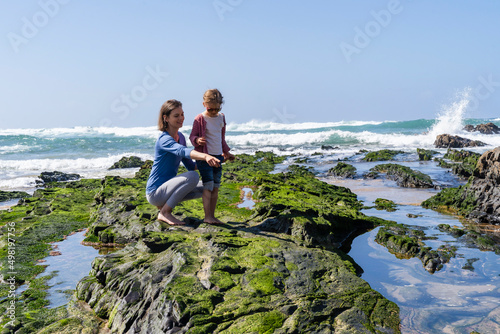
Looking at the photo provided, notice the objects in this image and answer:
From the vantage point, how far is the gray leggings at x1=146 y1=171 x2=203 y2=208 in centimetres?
456

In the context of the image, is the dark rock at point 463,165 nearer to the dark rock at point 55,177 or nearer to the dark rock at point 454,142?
the dark rock at point 454,142

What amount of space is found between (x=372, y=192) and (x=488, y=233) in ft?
14.3

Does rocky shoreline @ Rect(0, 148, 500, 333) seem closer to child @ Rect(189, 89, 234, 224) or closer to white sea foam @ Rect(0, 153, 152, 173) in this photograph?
child @ Rect(189, 89, 234, 224)

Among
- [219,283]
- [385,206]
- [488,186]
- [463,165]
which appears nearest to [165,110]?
[219,283]

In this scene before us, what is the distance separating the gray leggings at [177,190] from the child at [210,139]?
5.3 inches

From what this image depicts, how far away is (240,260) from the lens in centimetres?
356

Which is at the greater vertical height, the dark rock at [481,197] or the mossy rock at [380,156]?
the dark rock at [481,197]

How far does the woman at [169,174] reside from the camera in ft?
14.8

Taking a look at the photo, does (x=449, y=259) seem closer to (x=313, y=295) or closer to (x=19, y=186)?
(x=313, y=295)

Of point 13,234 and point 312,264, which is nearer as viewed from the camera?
point 312,264

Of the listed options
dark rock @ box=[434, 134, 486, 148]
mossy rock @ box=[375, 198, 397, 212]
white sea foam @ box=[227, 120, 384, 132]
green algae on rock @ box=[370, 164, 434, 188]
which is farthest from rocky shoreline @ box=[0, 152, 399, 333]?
white sea foam @ box=[227, 120, 384, 132]

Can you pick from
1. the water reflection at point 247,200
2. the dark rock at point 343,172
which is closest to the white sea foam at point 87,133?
the dark rock at point 343,172

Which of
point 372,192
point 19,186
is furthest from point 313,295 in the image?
point 19,186

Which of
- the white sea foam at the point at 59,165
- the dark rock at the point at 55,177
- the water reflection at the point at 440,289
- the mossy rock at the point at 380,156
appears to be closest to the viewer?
the water reflection at the point at 440,289
